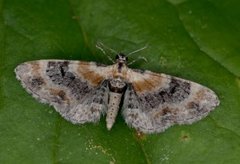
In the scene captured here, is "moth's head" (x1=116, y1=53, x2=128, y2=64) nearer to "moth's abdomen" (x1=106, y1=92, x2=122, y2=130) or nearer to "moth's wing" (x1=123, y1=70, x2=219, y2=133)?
Answer: "moth's wing" (x1=123, y1=70, x2=219, y2=133)

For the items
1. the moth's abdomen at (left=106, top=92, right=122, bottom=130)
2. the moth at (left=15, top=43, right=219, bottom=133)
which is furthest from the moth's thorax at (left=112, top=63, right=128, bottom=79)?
the moth's abdomen at (left=106, top=92, right=122, bottom=130)

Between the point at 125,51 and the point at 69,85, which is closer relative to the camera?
the point at 69,85

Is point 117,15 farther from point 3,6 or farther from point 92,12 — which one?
point 3,6

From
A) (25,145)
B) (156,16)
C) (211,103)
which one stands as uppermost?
(156,16)

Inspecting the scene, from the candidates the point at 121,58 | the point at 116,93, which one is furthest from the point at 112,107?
the point at 121,58

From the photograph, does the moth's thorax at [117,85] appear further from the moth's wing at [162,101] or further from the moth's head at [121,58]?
the moth's head at [121,58]

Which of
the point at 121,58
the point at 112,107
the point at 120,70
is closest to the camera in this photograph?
the point at 112,107

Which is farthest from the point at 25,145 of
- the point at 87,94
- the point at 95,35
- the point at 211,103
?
the point at 211,103

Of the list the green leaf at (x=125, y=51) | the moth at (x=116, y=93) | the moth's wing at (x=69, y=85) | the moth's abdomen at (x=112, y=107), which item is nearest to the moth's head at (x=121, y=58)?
the moth at (x=116, y=93)

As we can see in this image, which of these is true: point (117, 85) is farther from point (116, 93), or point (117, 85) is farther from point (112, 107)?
point (112, 107)
